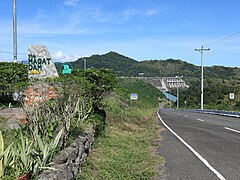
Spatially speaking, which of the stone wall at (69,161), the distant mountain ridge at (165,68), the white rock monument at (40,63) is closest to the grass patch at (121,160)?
the stone wall at (69,161)

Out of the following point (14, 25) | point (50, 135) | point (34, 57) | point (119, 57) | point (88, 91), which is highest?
point (119, 57)

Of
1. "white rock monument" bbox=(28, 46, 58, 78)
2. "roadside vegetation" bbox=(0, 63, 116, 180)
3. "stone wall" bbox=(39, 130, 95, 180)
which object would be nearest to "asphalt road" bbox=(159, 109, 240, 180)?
"stone wall" bbox=(39, 130, 95, 180)

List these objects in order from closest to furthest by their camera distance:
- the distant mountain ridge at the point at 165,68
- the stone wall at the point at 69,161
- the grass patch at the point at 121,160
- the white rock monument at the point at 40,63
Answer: the stone wall at the point at 69,161, the grass patch at the point at 121,160, the white rock monument at the point at 40,63, the distant mountain ridge at the point at 165,68

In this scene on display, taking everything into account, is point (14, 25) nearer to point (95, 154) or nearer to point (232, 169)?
point (95, 154)

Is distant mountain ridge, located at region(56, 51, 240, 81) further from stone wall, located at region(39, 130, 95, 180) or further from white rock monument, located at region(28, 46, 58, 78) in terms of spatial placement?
stone wall, located at region(39, 130, 95, 180)

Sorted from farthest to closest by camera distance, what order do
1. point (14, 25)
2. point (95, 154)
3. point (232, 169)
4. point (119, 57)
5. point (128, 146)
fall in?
1. point (119, 57)
2. point (14, 25)
3. point (128, 146)
4. point (95, 154)
5. point (232, 169)

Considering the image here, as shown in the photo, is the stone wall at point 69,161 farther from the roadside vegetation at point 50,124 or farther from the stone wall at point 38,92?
the stone wall at point 38,92

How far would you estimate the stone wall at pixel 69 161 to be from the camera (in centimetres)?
481

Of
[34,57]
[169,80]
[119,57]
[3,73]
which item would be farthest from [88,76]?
[119,57]

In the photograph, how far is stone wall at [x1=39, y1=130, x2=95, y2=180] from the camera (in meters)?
4.81

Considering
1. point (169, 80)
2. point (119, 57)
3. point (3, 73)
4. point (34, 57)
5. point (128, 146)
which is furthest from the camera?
point (119, 57)

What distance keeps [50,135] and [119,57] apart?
14850 centimetres

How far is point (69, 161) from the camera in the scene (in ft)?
19.5

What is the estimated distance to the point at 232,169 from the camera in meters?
7.75
